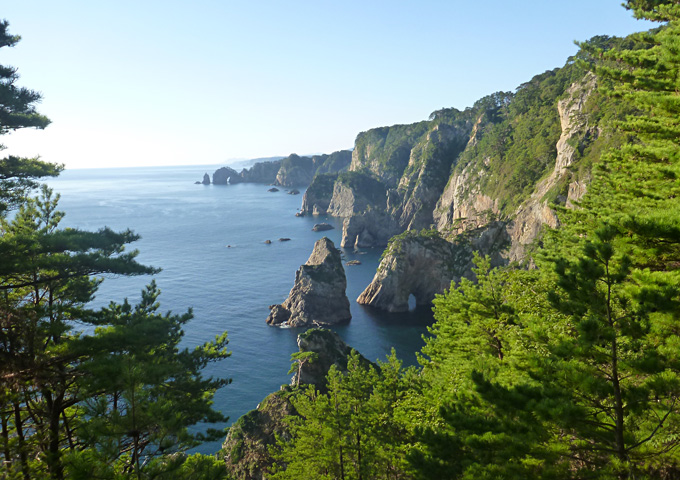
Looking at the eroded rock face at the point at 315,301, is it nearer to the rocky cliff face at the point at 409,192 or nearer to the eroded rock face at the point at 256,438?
the eroded rock face at the point at 256,438

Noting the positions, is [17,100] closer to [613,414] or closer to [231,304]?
[613,414]

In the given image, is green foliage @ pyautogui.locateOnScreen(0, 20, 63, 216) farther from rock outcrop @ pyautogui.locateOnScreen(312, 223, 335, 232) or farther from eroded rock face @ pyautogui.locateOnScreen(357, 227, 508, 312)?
rock outcrop @ pyautogui.locateOnScreen(312, 223, 335, 232)

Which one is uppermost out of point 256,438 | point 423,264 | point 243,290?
point 423,264

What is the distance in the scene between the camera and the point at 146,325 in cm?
1605

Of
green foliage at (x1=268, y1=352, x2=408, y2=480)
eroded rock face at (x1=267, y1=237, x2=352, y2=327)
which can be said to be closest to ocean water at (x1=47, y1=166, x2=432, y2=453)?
eroded rock face at (x1=267, y1=237, x2=352, y2=327)

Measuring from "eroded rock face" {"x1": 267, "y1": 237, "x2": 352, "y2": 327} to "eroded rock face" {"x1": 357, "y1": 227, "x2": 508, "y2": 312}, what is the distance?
9.44 metres

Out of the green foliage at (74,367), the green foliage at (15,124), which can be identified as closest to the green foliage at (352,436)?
the green foliage at (74,367)

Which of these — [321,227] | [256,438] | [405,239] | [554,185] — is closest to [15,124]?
[256,438]

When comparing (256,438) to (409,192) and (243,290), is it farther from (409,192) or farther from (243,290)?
(409,192)

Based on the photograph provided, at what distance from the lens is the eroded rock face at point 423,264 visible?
272 ft

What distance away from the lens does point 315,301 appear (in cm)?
7931

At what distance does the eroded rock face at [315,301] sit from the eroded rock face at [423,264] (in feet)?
31.0

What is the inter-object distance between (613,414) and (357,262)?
355ft

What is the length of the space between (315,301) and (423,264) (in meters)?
24.1
